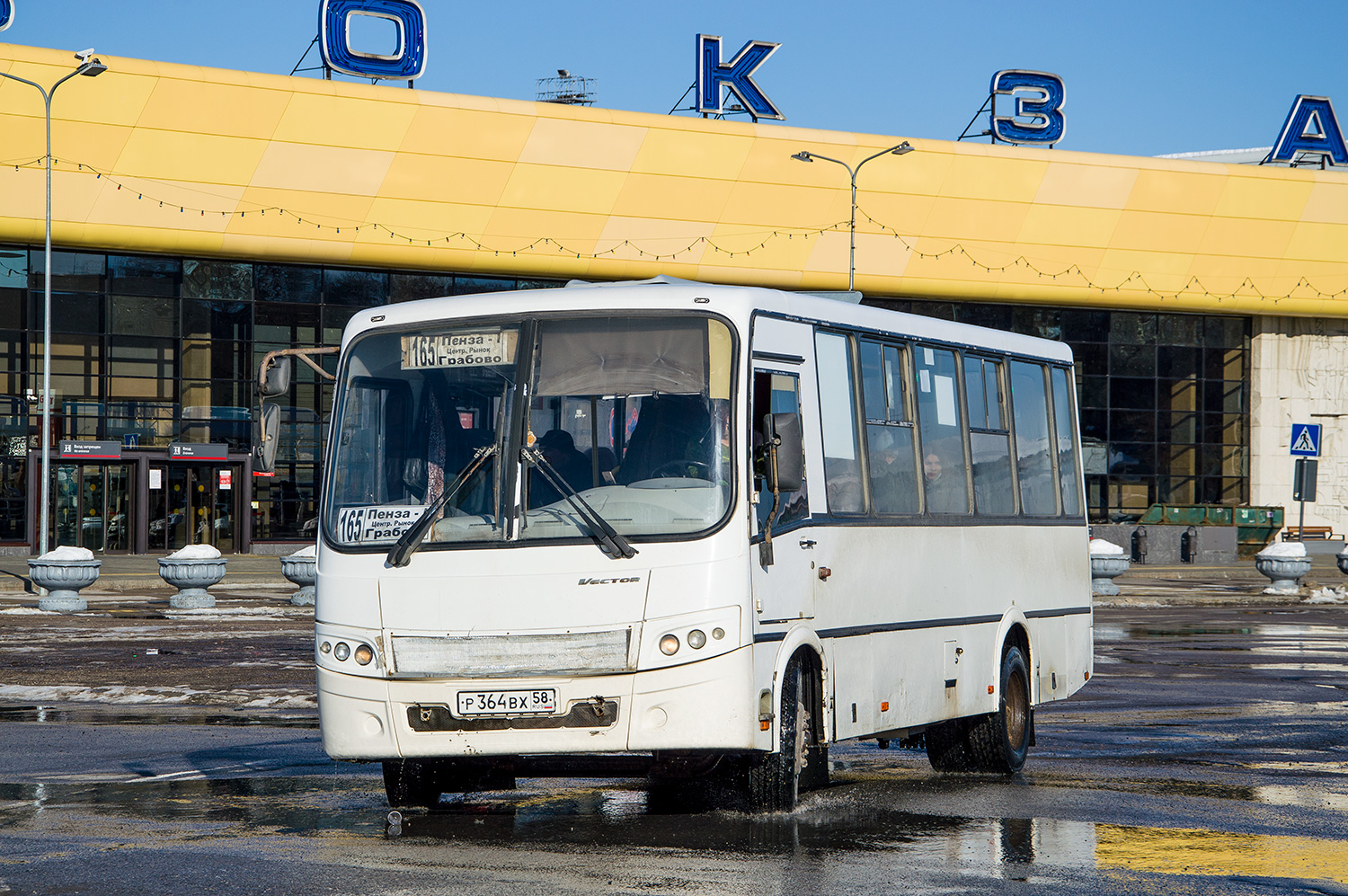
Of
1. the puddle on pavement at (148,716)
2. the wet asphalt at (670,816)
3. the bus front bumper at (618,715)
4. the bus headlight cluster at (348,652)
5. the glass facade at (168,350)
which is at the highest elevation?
the glass facade at (168,350)

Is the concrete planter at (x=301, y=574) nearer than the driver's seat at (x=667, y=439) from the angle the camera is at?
No

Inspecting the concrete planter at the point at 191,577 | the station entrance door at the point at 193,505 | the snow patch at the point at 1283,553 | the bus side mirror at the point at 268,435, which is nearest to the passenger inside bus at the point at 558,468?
the bus side mirror at the point at 268,435

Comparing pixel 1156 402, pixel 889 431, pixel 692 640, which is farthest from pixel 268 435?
pixel 1156 402

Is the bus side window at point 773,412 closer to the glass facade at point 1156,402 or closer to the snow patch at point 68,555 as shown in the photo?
the snow patch at point 68,555

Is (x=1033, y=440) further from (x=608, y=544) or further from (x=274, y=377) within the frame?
(x=274, y=377)

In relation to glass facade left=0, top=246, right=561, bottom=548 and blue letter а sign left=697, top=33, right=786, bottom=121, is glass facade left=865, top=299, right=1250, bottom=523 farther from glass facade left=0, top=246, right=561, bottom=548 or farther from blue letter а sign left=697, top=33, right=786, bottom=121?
glass facade left=0, top=246, right=561, bottom=548

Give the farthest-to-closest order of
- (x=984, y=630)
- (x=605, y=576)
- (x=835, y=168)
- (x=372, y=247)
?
(x=835, y=168), (x=372, y=247), (x=984, y=630), (x=605, y=576)

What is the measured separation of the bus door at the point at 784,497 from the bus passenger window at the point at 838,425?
0.16 metres

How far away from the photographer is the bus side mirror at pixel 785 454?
25.3 ft

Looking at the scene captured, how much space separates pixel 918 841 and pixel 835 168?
40.9 m

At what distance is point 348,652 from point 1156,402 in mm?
50160

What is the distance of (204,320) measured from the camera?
4475 centimetres

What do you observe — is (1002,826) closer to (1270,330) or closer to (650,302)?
(650,302)

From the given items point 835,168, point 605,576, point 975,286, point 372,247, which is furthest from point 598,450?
point 975,286
